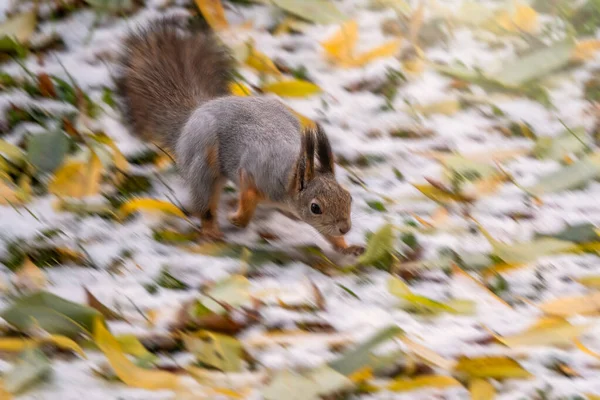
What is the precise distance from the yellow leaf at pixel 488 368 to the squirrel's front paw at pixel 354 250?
400mm

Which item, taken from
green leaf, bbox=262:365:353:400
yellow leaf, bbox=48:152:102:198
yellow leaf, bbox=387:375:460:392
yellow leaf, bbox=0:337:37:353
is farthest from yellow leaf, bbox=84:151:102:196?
yellow leaf, bbox=387:375:460:392

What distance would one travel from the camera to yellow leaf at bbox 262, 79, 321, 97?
6.90ft

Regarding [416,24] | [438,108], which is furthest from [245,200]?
[416,24]

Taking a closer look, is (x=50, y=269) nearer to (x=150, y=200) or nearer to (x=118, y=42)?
(x=150, y=200)

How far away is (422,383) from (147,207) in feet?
2.29

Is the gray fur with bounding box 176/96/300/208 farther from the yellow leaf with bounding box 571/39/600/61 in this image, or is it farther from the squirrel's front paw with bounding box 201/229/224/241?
the yellow leaf with bounding box 571/39/600/61

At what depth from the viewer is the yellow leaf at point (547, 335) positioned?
1358 millimetres

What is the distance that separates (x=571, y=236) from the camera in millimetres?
1751

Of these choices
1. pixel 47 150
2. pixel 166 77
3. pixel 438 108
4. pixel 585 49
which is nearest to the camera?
pixel 47 150

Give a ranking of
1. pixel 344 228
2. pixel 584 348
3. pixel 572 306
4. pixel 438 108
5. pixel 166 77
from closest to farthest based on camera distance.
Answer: pixel 584 348, pixel 572 306, pixel 344 228, pixel 166 77, pixel 438 108

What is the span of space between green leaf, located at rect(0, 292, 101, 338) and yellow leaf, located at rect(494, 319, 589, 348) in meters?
0.67

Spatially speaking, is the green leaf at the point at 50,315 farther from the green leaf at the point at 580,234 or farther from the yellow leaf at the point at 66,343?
the green leaf at the point at 580,234

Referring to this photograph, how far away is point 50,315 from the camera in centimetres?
126

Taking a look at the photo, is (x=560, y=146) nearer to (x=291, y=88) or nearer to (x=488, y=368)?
(x=291, y=88)
